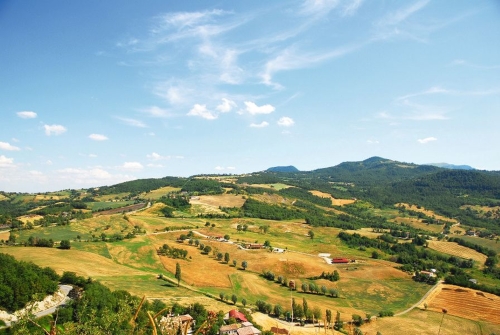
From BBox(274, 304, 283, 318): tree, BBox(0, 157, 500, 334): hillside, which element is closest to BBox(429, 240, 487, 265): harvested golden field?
BBox(0, 157, 500, 334): hillside

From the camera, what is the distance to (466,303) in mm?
101250

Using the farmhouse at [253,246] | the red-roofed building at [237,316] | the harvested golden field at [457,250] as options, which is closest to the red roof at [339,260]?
the farmhouse at [253,246]

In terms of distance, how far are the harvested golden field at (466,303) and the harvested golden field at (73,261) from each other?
296 feet

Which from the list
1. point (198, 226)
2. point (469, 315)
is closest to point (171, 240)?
point (198, 226)

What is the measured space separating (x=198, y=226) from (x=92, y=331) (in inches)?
6175

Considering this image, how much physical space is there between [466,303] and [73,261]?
390ft

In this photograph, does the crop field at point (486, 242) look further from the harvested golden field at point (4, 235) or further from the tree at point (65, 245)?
the harvested golden field at point (4, 235)

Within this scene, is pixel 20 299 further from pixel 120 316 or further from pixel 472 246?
pixel 472 246

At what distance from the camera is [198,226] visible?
564 ft

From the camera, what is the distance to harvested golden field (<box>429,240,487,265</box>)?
158 m

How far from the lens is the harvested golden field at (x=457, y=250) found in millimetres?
157750

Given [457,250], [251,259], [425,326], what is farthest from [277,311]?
[457,250]

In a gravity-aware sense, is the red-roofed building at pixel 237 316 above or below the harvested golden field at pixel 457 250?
above

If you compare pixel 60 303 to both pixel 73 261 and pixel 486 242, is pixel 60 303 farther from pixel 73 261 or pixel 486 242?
pixel 486 242
